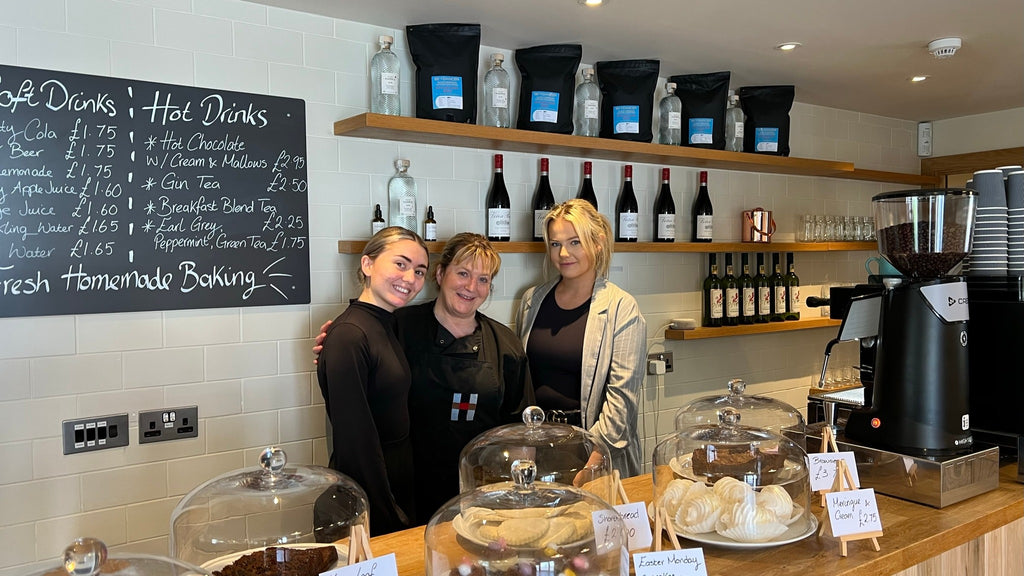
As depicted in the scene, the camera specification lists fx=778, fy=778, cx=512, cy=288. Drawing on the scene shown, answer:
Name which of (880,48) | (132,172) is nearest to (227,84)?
(132,172)

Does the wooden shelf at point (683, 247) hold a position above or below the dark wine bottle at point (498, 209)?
below

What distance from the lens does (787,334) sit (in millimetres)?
4492

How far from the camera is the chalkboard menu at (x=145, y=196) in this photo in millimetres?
2301

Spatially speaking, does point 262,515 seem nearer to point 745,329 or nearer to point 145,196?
point 145,196

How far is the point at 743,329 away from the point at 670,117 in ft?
3.70

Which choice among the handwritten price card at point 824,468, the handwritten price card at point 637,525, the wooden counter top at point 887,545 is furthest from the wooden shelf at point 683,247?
the handwritten price card at point 637,525

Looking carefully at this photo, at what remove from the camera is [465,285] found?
2.76m

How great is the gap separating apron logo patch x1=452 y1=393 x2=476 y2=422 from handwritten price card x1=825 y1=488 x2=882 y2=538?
138 cm

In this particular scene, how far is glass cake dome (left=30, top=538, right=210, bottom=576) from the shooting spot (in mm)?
888

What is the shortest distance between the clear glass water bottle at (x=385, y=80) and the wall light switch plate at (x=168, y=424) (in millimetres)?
1248

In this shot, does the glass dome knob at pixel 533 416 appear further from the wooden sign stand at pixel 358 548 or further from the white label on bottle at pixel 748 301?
the white label on bottle at pixel 748 301

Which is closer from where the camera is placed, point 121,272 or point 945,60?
point 121,272

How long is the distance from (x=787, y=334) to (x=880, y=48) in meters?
1.72

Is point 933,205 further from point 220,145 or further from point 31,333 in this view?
point 31,333
